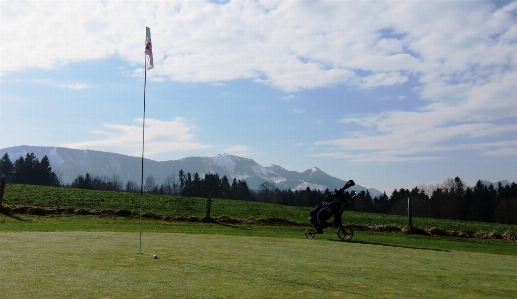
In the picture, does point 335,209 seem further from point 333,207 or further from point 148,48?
point 148,48

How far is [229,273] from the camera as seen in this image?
27.9ft

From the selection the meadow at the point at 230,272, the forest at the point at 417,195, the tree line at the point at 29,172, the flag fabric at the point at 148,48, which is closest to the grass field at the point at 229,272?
the meadow at the point at 230,272

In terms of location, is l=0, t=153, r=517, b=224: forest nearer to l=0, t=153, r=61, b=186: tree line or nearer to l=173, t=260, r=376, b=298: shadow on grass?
l=0, t=153, r=61, b=186: tree line

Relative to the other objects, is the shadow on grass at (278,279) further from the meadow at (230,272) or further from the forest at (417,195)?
the forest at (417,195)

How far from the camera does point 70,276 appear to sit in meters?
7.55

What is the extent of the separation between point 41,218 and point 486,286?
2441 cm

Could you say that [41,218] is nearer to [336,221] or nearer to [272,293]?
[336,221]

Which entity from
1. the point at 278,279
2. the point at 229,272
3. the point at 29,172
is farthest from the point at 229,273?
the point at 29,172

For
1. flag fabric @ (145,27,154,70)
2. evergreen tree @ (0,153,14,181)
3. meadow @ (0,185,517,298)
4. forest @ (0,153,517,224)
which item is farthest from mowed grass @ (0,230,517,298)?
evergreen tree @ (0,153,14,181)

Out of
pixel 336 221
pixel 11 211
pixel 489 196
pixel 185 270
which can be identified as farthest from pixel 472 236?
pixel 489 196

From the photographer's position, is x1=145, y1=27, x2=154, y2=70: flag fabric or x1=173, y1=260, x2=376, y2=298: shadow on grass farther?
x1=145, y1=27, x2=154, y2=70: flag fabric

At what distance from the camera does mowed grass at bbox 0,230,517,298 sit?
22.5 ft

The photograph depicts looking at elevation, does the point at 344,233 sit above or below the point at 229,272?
below

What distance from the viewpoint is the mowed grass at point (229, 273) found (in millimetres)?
6859
